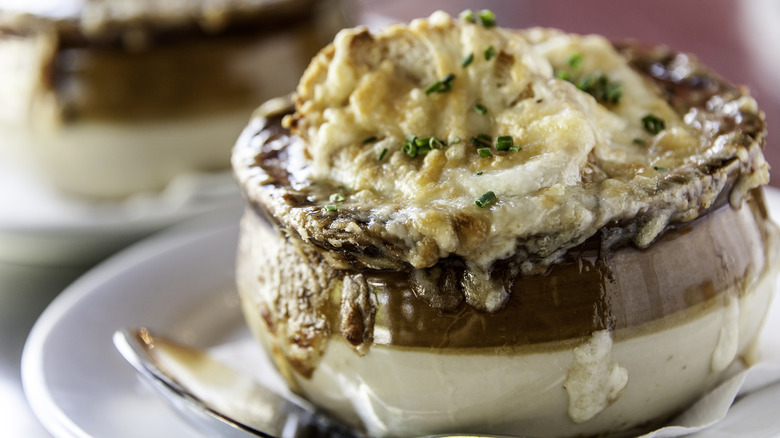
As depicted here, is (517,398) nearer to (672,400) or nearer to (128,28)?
(672,400)

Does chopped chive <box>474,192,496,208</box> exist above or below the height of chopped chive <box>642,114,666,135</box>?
below

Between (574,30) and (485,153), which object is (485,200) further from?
(574,30)

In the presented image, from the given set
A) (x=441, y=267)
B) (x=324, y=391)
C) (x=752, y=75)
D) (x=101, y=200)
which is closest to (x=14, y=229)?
(x=101, y=200)

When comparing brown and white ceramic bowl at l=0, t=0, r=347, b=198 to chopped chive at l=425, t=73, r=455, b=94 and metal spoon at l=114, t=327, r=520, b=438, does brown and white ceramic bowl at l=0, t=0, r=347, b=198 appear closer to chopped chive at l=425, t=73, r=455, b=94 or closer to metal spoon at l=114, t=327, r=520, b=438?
metal spoon at l=114, t=327, r=520, b=438

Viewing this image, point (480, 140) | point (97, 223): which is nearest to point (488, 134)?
point (480, 140)

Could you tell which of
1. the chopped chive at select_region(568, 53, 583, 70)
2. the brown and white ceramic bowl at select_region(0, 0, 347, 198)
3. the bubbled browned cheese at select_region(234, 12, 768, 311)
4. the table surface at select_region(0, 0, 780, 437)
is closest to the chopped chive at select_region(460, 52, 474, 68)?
the bubbled browned cheese at select_region(234, 12, 768, 311)

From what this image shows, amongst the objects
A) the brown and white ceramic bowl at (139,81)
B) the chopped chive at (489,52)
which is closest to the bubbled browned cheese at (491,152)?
the chopped chive at (489,52)

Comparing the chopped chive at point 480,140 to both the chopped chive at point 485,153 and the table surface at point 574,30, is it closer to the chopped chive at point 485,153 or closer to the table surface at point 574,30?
the chopped chive at point 485,153
